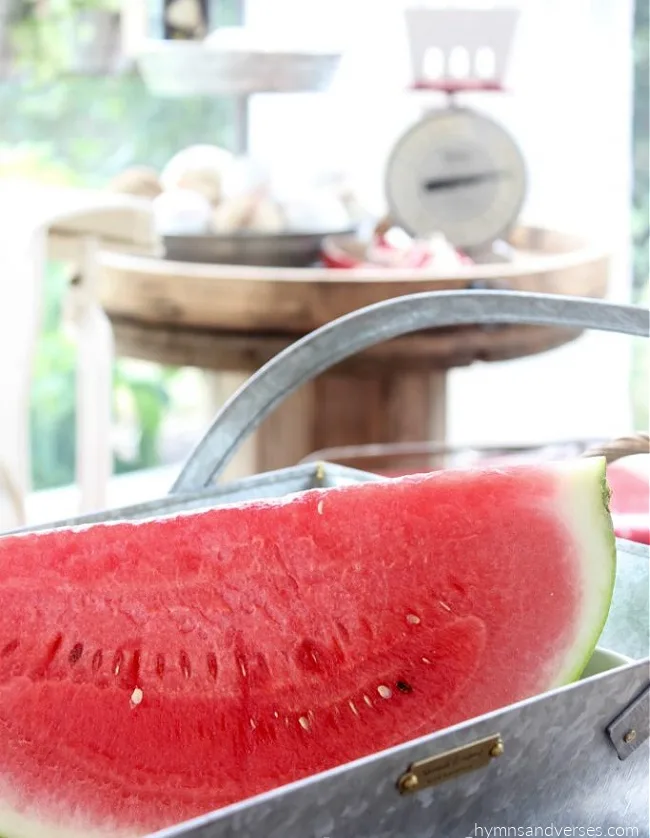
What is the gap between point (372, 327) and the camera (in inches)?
23.1

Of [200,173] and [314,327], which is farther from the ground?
[200,173]

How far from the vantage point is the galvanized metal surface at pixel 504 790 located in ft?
1.04

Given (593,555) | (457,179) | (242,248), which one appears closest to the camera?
(593,555)

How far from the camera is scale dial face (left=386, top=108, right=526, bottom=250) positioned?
83.0 inches

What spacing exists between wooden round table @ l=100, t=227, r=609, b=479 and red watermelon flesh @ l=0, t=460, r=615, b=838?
123cm

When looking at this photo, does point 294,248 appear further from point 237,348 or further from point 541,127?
point 541,127

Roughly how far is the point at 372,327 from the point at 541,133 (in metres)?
2.40

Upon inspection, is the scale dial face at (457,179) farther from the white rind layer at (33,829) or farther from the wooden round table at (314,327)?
the white rind layer at (33,829)

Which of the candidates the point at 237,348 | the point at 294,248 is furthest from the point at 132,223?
the point at 294,248

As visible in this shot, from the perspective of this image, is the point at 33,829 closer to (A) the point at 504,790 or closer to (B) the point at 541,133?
(A) the point at 504,790

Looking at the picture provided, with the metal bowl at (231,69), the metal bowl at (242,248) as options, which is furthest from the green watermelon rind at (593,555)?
the metal bowl at (231,69)

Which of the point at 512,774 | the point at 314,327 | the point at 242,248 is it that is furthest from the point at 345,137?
the point at 512,774

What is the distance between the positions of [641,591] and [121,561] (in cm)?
22

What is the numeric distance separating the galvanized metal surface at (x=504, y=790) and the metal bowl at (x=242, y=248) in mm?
1527
